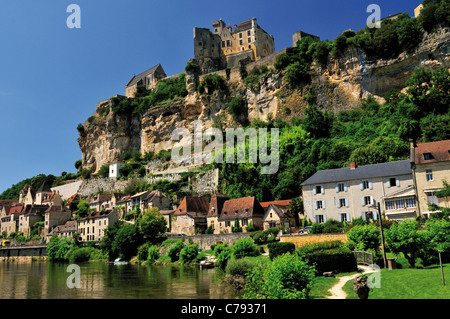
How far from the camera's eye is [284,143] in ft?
163

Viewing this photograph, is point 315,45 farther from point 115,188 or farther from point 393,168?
point 115,188

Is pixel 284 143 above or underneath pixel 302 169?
above

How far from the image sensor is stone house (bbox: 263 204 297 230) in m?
39.0

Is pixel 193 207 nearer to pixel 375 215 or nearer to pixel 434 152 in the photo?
pixel 375 215

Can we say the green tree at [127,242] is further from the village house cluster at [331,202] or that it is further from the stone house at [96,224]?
the stone house at [96,224]

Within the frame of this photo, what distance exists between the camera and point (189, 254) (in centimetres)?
3822

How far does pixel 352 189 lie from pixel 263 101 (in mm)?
32561

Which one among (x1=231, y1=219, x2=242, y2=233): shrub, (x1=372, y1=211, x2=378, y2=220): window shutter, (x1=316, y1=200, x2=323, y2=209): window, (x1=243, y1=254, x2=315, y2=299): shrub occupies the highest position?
(x1=316, y1=200, x2=323, y2=209): window

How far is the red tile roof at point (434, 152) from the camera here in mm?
30609

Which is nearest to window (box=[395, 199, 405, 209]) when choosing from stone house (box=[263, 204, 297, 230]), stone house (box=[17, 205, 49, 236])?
stone house (box=[263, 204, 297, 230])

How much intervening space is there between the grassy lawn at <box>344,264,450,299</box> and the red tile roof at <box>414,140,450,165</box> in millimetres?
14720

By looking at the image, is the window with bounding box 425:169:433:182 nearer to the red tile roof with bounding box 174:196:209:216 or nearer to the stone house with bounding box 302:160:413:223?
the stone house with bounding box 302:160:413:223
